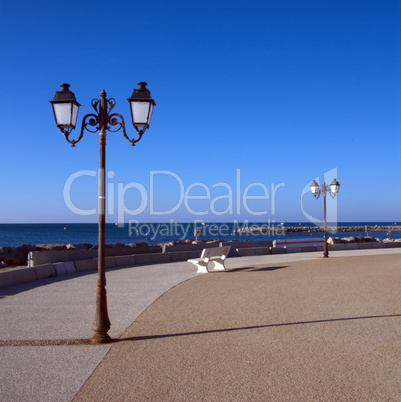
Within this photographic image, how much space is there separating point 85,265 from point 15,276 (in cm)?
428

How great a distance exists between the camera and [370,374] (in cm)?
597

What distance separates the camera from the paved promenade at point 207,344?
554cm

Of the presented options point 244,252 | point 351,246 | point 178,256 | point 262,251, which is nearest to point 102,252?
point 178,256

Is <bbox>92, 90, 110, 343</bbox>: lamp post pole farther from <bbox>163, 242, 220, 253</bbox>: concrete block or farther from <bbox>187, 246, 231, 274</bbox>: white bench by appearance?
<bbox>163, 242, 220, 253</bbox>: concrete block

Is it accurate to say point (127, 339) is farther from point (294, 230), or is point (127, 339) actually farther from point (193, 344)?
point (294, 230)

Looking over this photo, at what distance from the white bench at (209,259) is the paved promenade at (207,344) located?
3984 millimetres

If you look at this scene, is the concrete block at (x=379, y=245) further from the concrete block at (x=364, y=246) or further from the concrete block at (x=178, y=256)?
the concrete block at (x=178, y=256)

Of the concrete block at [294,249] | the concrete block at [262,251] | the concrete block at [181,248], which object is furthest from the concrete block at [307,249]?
the concrete block at [181,248]

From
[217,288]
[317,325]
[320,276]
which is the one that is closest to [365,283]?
[320,276]

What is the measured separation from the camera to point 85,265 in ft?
62.9

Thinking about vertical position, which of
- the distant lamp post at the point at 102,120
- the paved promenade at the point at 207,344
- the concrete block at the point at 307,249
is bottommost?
the paved promenade at the point at 207,344

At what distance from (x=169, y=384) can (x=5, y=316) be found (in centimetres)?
519

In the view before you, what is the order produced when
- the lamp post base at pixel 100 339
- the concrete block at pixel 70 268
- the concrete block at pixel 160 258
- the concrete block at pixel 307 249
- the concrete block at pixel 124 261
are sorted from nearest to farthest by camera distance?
the lamp post base at pixel 100 339 → the concrete block at pixel 70 268 → the concrete block at pixel 124 261 → the concrete block at pixel 160 258 → the concrete block at pixel 307 249

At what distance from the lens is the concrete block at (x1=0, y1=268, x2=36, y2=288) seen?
563 inches
